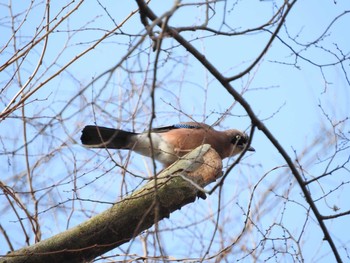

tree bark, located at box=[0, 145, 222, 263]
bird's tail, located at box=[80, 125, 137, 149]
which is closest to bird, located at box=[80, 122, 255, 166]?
bird's tail, located at box=[80, 125, 137, 149]

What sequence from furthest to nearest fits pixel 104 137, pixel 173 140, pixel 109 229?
pixel 173 140
pixel 104 137
pixel 109 229

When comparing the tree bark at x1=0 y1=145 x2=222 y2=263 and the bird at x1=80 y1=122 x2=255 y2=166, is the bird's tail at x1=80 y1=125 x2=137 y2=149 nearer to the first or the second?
the bird at x1=80 y1=122 x2=255 y2=166

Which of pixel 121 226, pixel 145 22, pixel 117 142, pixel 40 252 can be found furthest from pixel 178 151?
pixel 145 22

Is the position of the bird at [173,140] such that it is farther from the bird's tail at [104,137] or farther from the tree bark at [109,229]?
the tree bark at [109,229]

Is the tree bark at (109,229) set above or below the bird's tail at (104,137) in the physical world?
below

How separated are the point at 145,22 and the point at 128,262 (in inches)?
60.8

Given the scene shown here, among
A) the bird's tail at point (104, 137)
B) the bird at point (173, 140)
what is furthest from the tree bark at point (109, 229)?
the bird at point (173, 140)

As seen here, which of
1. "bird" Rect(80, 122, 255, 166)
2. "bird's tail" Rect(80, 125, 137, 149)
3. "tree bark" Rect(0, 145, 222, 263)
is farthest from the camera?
"bird" Rect(80, 122, 255, 166)

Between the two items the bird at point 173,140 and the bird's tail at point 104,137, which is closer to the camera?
the bird's tail at point 104,137

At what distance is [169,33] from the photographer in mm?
2525

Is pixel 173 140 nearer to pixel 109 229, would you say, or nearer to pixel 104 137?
pixel 104 137

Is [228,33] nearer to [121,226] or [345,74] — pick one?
[345,74]

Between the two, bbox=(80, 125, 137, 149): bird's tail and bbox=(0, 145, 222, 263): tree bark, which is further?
bbox=(80, 125, 137, 149): bird's tail

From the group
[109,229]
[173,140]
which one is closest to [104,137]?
[173,140]
